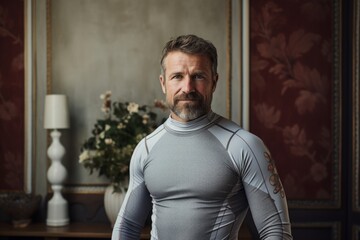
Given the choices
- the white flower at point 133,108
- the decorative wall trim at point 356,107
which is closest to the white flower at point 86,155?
the white flower at point 133,108

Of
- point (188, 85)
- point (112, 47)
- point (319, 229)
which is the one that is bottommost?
point (319, 229)

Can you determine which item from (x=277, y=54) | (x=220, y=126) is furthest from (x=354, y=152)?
(x=220, y=126)

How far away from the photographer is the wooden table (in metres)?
3.13

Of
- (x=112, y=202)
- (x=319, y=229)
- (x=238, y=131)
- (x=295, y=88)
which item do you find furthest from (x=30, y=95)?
(x=238, y=131)

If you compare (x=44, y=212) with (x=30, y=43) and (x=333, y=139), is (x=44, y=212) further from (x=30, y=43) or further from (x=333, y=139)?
(x=333, y=139)

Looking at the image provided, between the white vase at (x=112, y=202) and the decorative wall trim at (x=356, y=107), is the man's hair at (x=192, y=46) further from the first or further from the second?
the decorative wall trim at (x=356, y=107)

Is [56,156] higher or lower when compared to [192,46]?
lower

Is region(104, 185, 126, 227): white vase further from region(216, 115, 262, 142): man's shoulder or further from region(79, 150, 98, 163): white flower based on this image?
region(216, 115, 262, 142): man's shoulder

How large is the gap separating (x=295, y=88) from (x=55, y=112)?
5.00 feet

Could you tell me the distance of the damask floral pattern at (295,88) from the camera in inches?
135

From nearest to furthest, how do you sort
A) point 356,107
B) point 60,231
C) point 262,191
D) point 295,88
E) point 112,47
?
point 262,191 → point 60,231 → point 356,107 → point 295,88 → point 112,47

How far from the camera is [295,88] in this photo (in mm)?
3434

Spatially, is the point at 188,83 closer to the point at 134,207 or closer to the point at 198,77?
the point at 198,77

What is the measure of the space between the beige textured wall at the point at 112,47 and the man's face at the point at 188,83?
195 cm
